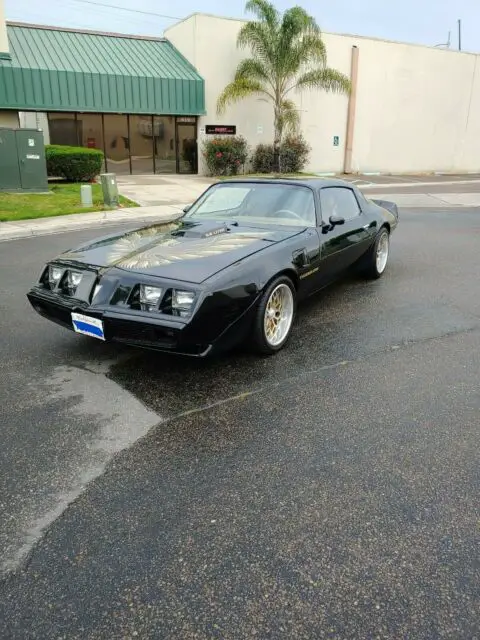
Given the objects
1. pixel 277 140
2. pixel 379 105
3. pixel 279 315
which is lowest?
pixel 279 315

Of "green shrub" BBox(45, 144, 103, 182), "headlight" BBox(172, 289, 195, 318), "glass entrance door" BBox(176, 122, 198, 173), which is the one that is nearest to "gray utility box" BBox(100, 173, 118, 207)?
"green shrub" BBox(45, 144, 103, 182)

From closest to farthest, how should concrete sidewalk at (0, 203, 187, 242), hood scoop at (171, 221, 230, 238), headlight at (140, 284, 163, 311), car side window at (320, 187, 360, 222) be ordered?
headlight at (140, 284, 163, 311), hood scoop at (171, 221, 230, 238), car side window at (320, 187, 360, 222), concrete sidewalk at (0, 203, 187, 242)

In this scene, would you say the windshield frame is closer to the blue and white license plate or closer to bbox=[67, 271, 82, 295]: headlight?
bbox=[67, 271, 82, 295]: headlight

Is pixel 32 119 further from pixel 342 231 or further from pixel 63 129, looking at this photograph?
pixel 342 231

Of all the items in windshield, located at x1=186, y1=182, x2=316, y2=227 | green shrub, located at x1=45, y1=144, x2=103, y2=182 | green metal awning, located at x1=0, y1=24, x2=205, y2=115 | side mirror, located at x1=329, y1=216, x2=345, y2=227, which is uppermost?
green metal awning, located at x1=0, y1=24, x2=205, y2=115

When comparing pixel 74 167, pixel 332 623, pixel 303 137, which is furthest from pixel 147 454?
pixel 303 137

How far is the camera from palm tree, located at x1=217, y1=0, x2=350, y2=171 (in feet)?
70.0

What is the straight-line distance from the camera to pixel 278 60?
21.8 m

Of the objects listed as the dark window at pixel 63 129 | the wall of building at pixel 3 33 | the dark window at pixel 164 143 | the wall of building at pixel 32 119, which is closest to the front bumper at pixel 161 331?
the wall of building at pixel 3 33

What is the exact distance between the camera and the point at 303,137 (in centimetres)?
2578

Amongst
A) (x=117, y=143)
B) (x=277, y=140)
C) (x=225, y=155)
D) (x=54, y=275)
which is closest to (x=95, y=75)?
(x=117, y=143)

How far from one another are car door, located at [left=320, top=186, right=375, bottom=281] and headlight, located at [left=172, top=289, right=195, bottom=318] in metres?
1.85

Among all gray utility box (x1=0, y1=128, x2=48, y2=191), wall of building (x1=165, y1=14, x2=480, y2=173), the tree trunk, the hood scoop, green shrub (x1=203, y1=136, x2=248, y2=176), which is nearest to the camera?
the hood scoop

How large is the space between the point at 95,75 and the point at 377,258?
18.1 metres
